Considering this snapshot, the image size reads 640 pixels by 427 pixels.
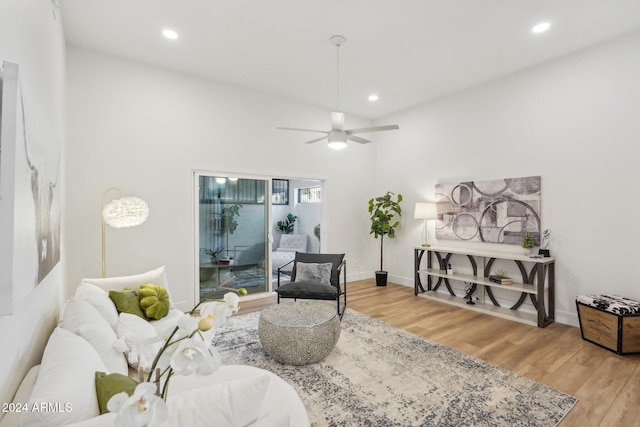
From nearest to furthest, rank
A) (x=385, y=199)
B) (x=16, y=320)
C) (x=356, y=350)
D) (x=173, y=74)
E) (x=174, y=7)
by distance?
(x=16, y=320) < (x=174, y=7) < (x=356, y=350) < (x=173, y=74) < (x=385, y=199)

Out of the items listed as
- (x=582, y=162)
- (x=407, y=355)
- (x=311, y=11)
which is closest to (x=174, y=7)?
(x=311, y=11)

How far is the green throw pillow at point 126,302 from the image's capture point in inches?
101

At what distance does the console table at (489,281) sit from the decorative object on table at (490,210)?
27 cm

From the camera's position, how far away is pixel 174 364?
66 centimetres

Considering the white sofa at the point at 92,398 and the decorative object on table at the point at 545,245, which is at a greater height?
the decorative object on table at the point at 545,245

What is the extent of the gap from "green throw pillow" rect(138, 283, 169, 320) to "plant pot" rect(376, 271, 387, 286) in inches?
153

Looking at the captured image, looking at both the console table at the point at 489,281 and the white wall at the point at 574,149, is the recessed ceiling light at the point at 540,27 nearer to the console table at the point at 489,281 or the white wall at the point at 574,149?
the white wall at the point at 574,149

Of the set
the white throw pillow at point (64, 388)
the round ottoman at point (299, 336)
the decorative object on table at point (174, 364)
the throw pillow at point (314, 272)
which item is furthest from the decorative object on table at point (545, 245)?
the white throw pillow at point (64, 388)

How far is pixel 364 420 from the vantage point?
2066 millimetres

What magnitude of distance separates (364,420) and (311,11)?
11.6ft

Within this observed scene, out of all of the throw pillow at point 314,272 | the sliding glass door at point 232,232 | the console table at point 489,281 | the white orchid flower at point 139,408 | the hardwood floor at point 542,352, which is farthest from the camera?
the sliding glass door at point 232,232

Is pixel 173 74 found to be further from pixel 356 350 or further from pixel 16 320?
pixel 356 350

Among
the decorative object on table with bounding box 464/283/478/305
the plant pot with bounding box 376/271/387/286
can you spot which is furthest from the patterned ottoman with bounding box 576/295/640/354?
the plant pot with bounding box 376/271/387/286

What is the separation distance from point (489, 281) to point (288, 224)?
220 inches
